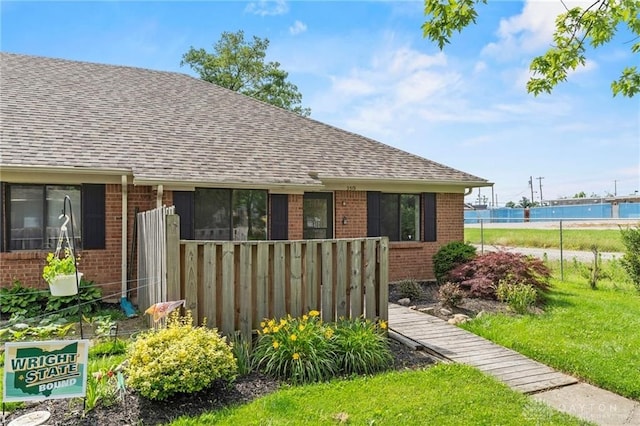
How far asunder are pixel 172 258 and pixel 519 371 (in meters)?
4.35

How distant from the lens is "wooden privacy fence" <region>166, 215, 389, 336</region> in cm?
500

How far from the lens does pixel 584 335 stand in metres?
6.47

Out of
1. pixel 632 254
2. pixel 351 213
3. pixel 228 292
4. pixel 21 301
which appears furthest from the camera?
pixel 351 213

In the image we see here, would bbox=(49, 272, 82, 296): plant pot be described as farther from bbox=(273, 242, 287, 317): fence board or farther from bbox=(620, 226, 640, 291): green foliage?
bbox=(620, 226, 640, 291): green foliage

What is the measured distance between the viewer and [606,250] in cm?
2072

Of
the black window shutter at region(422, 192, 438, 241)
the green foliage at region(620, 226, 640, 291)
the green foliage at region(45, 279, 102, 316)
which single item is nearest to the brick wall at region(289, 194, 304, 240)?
the black window shutter at region(422, 192, 438, 241)

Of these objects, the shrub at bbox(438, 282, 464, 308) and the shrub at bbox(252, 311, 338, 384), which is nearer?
the shrub at bbox(252, 311, 338, 384)

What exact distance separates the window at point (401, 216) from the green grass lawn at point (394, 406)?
6836 millimetres

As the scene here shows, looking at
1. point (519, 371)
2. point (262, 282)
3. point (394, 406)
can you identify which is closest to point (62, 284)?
point (262, 282)

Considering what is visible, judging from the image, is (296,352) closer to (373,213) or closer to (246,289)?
(246,289)

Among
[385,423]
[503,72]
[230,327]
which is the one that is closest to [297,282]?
[230,327]

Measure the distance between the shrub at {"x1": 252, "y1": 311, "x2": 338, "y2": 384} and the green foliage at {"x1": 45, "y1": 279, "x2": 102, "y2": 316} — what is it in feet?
13.8

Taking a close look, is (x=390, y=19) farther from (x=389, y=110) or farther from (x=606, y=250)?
(x=606, y=250)

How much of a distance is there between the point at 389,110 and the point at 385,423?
10.7 metres
